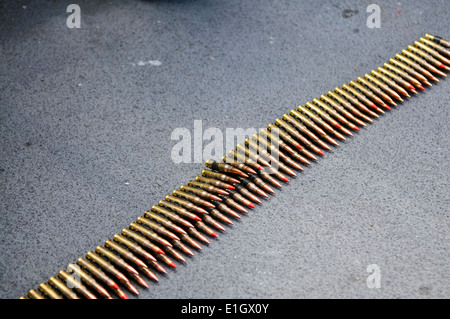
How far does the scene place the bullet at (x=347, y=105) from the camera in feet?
15.9

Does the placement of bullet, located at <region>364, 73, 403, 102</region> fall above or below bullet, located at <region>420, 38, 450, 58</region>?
below

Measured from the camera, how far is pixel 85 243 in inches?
158

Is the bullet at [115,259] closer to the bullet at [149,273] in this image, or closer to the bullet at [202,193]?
the bullet at [149,273]

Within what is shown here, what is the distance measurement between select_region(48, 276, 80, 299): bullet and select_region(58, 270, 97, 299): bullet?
0.09 feet

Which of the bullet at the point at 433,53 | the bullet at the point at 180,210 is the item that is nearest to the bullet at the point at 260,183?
the bullet at the point at 180,210

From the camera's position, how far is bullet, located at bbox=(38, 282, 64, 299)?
11.6 feet

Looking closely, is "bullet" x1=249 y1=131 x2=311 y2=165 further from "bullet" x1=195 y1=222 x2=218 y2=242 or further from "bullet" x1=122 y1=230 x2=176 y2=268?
"bullet" x1=122 y1=230 x2=176 y2=268

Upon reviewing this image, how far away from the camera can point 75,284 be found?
358 cm

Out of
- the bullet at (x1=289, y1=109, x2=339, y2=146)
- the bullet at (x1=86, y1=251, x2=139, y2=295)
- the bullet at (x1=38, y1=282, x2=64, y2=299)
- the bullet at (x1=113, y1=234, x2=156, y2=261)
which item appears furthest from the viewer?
the bullet at (x1=289, y1=109, x2=339, y2=146)

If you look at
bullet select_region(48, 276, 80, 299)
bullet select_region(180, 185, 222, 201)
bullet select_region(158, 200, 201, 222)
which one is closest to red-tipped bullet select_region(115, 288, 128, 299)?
bullet select_region(48, 276, 80, 299)

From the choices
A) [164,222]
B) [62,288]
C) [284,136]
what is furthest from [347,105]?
[62,288]

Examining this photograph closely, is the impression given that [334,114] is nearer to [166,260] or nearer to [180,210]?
[180,210]

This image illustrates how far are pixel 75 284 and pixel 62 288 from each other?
0.09 m
